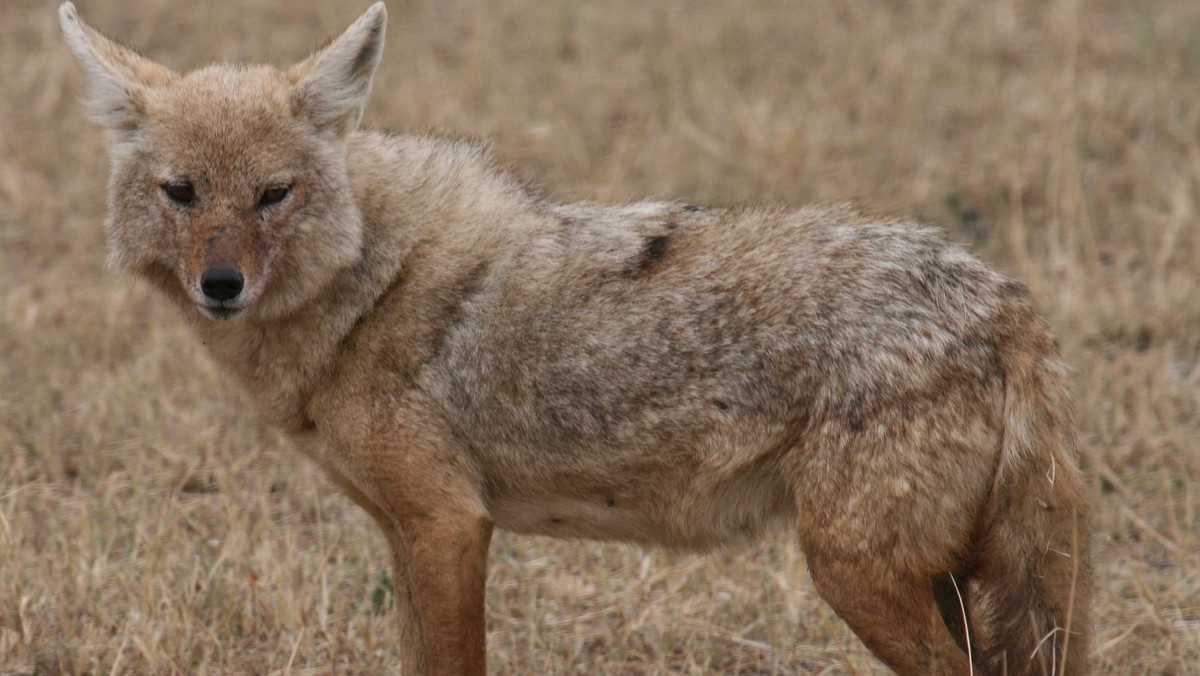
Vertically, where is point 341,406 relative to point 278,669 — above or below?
above

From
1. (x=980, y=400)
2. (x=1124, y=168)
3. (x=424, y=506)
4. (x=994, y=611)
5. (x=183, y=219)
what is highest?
(x=183, y=219)

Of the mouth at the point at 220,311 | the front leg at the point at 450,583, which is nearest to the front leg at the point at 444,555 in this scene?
the front leg at the point at 450,583

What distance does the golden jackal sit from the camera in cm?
454

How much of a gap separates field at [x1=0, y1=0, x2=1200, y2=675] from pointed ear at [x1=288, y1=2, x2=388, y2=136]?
1354mm

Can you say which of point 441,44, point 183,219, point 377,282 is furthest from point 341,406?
point 441,44

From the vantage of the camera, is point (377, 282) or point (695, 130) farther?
point (695, 130)

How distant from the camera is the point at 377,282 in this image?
5051 millimetres

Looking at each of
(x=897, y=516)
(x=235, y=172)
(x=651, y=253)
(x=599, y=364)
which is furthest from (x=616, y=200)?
(x=897, y=516)

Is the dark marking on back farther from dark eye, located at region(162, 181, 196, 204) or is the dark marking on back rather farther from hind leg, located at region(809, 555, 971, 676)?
dark eye, located at region(162, 181, 196, 204)

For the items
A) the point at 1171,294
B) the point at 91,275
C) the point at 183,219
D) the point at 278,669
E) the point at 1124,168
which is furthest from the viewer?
the point at 1124,168

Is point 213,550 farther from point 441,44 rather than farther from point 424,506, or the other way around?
point 441,44

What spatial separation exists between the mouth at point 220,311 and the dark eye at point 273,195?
36cm

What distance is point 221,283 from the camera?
4.71 metres

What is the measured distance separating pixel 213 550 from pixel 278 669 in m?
0.91
